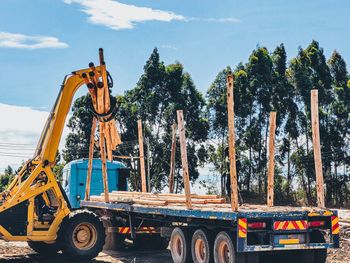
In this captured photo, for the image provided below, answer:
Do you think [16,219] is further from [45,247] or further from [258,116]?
[258,116]

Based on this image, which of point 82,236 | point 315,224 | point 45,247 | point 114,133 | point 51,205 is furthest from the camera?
point 114,133

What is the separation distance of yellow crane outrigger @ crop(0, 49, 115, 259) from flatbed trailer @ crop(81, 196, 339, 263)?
2.78 meters

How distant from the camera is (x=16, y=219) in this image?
12.8 metres

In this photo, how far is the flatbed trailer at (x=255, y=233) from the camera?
930 centimetres

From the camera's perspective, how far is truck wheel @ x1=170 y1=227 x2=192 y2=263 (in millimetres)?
11273

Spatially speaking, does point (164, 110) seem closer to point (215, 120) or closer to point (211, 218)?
point (215, 120)

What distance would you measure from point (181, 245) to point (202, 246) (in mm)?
781

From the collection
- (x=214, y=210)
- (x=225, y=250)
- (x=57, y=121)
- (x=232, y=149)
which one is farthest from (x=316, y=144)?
(x=57, y=121)

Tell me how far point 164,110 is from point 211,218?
100ft

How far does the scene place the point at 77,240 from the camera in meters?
13.1

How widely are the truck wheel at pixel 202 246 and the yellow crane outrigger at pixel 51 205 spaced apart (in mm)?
3064

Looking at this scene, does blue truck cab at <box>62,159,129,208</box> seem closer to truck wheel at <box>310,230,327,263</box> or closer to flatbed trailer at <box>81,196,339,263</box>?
flatbed trailer at <box>81,196,339,263</box>

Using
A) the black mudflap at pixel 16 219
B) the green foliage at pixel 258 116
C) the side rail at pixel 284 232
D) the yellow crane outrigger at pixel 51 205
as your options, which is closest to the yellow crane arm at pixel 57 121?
the yellow crane outrigger at pixel 51 205

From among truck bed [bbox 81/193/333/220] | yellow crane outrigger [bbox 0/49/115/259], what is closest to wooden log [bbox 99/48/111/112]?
yellow crane outrigger [bbox 0/49/115/259]
